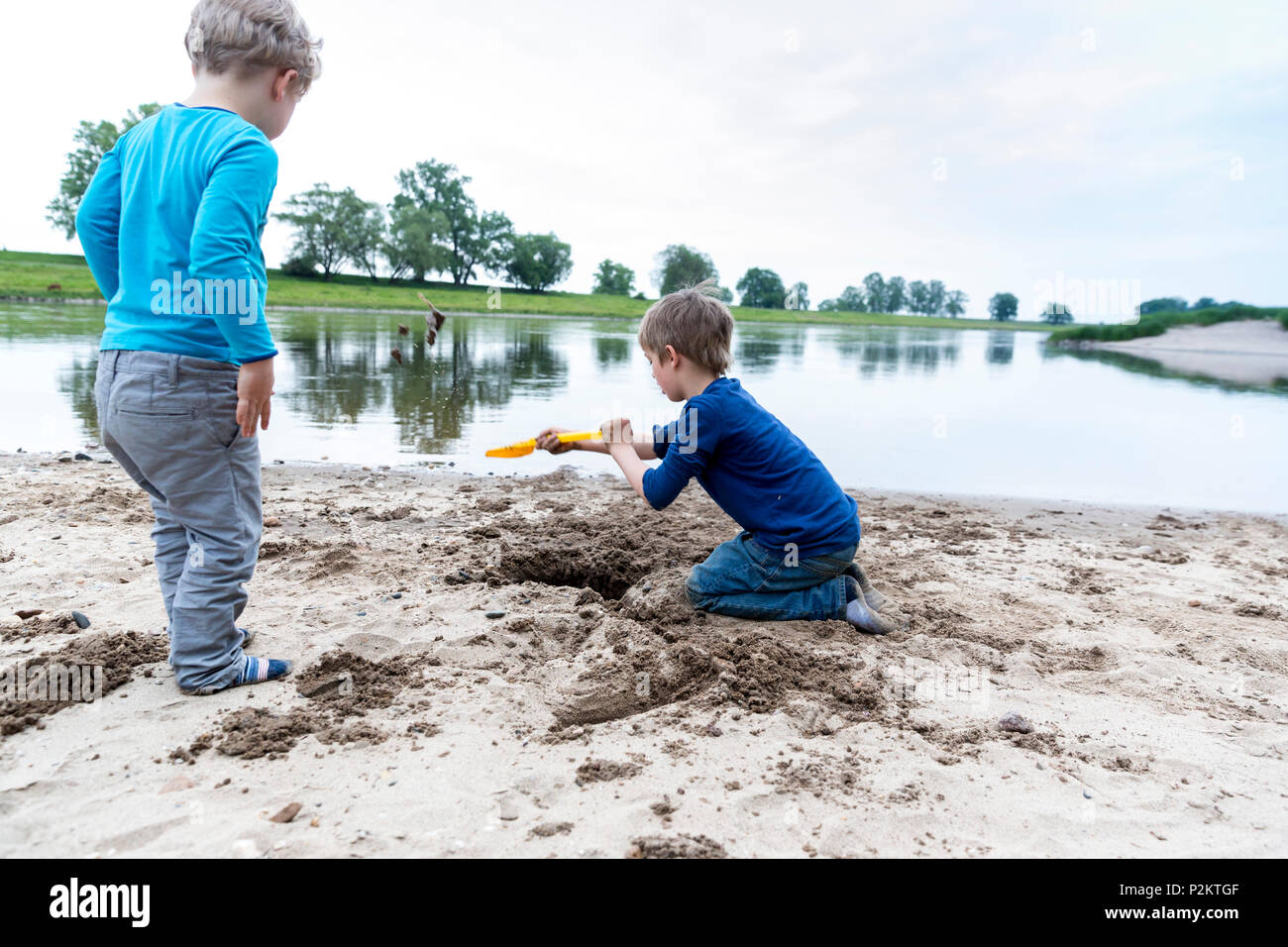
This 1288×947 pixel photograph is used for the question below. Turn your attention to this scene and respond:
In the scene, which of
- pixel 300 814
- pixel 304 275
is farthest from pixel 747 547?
pixel 304 275

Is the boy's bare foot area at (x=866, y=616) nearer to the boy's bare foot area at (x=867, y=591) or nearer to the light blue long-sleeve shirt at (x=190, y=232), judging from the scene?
the boy's bare foot area at (x=867, y=591)

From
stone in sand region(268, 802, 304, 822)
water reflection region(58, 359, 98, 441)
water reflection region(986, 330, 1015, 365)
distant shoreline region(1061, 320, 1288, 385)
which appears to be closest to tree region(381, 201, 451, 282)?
water reflection region(986, 330, 1015, 365)

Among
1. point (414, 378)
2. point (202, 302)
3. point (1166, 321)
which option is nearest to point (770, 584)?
point (202, 302)

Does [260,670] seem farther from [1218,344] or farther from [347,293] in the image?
[1218,344]

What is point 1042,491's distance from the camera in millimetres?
6234

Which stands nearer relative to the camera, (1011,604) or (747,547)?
(747,547)

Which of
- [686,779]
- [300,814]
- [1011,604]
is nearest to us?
[300,814]

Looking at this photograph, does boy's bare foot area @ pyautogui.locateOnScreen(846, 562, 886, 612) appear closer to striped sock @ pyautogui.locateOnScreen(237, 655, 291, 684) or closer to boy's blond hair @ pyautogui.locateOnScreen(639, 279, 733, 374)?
boy's blond hair @ pyautogui.locateOnScreen(639, 279, 733, 374)

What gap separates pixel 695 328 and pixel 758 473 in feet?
2.16

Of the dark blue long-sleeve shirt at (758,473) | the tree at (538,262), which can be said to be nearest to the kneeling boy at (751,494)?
the dark blue long-sleeve shirt at (758,473)

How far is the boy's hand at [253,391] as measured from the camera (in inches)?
89.8

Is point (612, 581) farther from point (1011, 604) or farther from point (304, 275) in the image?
point (304, 275)

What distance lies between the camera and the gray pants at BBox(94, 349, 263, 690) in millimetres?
2318

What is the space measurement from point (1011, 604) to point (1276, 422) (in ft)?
30.7
